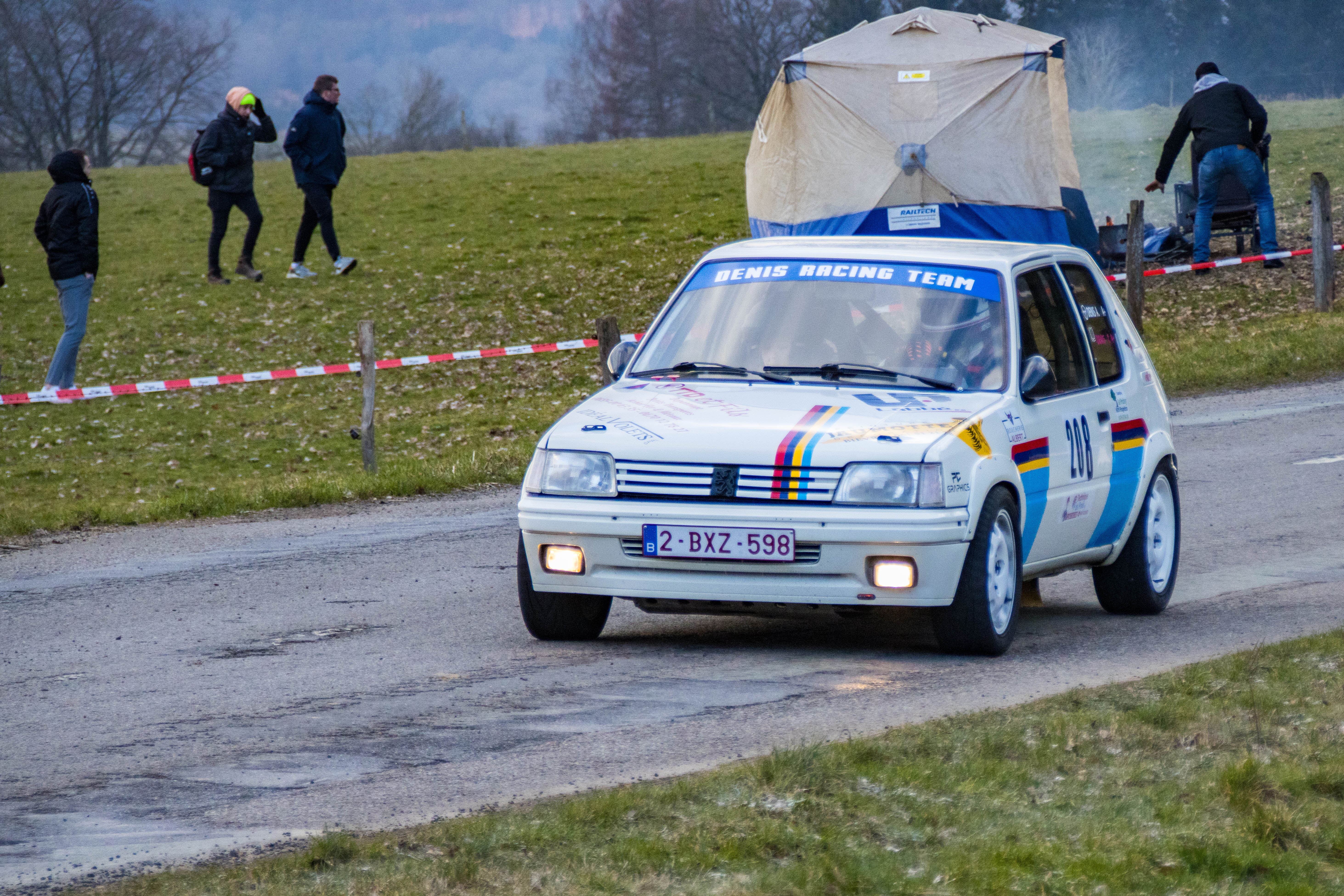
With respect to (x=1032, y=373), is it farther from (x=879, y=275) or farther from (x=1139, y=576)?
(x=1139, y=576)

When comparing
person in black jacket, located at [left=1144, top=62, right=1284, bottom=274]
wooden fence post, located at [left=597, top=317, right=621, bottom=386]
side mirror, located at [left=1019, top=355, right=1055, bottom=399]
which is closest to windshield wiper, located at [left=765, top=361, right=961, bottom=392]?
side mirror, located at [left=1019, top=355, right=1055, bottom=399]

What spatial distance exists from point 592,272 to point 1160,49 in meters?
57.0

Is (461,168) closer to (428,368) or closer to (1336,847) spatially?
(428,368)

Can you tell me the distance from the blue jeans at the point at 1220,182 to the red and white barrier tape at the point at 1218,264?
312mm

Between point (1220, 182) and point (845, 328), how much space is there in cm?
1699

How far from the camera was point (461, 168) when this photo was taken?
44781 mm

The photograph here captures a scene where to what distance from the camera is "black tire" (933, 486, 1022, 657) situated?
6926mm

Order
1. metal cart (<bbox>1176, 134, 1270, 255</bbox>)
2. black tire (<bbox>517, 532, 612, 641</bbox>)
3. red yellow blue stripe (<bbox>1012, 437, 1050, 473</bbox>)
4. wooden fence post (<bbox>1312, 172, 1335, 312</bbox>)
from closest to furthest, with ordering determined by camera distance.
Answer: red yellow blue stripe (<bbox>1012, 437, 1050, 473</bbox>)
black tire (<bbox>517, 532, 612, 641</bbox>)
wooden fence post (<bbox>1312, 172, 1335, 312</bbox>)
metal cart (<bbox>1176, 134, 1270, 255</bbox>)

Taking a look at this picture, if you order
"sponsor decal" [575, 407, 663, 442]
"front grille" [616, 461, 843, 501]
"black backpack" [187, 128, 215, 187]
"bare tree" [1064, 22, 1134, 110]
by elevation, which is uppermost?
"bare tree" [1064, 22, 1134, 110]

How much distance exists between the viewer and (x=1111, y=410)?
27.3 feet

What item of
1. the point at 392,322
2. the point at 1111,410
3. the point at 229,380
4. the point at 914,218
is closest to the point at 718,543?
the point at 1111,410

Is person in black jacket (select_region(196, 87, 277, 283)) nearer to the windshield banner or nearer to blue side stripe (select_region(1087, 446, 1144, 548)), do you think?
the windshield banner

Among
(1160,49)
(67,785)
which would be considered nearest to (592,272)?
(67,785)

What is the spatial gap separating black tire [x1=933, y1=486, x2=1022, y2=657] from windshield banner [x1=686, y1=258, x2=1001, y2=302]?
1.07 metres
